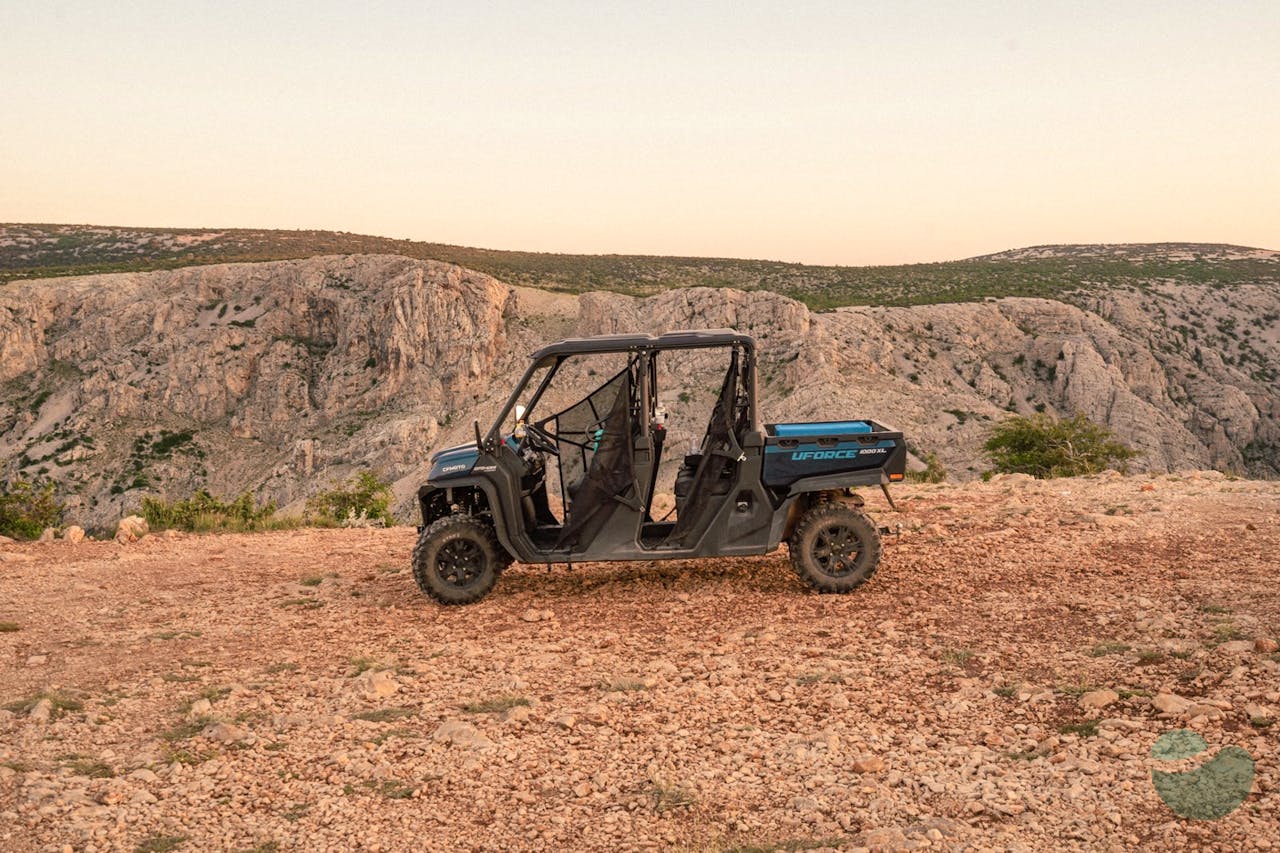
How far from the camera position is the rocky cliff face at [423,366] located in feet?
134

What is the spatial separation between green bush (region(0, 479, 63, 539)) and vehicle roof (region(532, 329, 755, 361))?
9.83 metres

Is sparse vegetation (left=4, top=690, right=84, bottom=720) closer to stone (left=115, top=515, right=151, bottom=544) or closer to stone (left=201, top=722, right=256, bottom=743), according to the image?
stone (left=201, top=722, right=256, bottom=743)

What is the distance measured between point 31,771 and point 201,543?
718 cm

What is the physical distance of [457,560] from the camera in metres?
7.92

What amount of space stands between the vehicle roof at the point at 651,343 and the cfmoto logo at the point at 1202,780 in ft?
14.4

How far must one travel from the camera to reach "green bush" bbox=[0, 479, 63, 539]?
41.5ft

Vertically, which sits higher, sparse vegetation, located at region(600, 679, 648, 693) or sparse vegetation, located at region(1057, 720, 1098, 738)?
sparse vegetation, located at region(1057, 720, 1098, 738)

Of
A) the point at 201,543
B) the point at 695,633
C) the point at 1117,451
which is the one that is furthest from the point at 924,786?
the point at 1117,451

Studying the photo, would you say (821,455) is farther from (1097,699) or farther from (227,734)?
(227,734)

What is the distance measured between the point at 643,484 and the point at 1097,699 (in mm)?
3915

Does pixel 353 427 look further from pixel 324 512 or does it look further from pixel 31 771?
pixel 31 771

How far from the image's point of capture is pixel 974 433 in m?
33.8

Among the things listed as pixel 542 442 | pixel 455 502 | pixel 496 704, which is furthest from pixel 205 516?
pixel 496 704

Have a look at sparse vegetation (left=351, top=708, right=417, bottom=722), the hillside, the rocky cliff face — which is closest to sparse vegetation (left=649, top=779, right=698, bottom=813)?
sparse vegetation (left=351, top=708, right=417, bottom=722)
